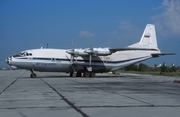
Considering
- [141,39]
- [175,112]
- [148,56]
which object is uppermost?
[141,39]

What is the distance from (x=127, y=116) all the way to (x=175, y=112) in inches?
66.4

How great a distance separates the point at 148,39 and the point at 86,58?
10894 millimetres

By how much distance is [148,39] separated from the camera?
43.2 metres

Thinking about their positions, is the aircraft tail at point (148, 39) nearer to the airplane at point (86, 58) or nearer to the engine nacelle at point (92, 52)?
the airplane at point (86, 58)

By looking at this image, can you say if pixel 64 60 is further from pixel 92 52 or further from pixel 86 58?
pixel 92 52

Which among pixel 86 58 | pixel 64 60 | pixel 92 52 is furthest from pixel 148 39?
pixel 64 60

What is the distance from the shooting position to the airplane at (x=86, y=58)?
3491 centimetres

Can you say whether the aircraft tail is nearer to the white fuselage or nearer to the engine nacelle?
the white fuselage

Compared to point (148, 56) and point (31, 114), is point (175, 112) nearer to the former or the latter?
point (31, 114)

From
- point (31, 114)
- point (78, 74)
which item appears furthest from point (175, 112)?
point (78, 74)

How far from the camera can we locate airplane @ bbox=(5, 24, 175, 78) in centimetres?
3491

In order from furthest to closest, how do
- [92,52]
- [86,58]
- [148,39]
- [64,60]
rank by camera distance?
[148,39] → [86,58] → [92,52] → [64,60]

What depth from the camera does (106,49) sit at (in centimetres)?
3894

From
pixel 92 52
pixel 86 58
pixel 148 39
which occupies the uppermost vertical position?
pixel 148 39
